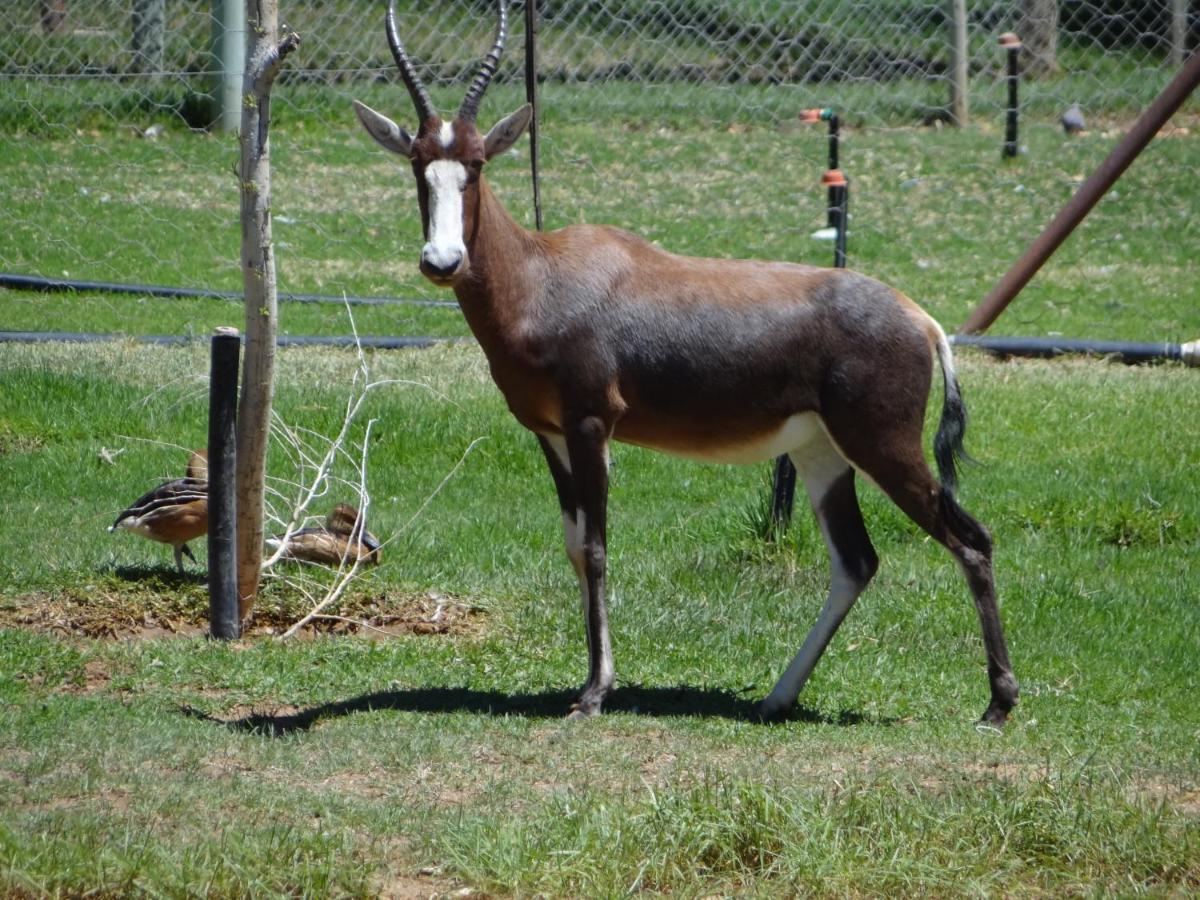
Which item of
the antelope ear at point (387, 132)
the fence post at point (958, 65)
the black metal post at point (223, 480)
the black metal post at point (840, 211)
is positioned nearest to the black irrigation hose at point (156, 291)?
the black metal post at point (840, 211)

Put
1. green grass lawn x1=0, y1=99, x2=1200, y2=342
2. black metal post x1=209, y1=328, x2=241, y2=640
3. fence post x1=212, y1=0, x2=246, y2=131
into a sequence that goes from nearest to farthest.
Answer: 1. black metal post x1=209, y1=328, x2=241, y2=640
2. fence post x1=212, y1=0, x2=246, y2=131
3. green grass lawn x1=0, y1=99, x2=1200, y2=342

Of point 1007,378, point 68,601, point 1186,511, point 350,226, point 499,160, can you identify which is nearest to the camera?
point 68,601

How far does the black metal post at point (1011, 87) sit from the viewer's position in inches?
666

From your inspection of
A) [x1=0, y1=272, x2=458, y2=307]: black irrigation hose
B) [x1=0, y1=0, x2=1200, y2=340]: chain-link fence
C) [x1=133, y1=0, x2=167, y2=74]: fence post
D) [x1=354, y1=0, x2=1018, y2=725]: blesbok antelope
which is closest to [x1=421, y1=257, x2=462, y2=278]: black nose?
[x1=354, y1=0, x2=1018, y2=725]: blesbok antelope

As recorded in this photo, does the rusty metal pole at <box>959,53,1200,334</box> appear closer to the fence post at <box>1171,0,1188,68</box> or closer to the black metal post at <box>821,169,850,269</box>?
the black metal post at <box>821,169,850,269</box>

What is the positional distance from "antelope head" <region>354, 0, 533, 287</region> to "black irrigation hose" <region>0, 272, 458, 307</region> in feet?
24.0

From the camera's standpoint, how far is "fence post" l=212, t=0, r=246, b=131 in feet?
46.7

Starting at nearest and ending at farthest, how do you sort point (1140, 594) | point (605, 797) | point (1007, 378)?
point (605, 797), point (1140, 594), point (1007, 378)

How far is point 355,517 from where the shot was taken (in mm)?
8250

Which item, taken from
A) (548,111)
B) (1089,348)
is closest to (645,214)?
(548,111)

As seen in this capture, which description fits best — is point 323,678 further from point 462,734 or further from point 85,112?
point 85,112

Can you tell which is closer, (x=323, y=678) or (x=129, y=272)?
(x=323, y=678)

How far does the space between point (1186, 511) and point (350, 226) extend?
30.4 feet

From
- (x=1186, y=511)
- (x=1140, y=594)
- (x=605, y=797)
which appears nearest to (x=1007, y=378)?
(x=1186, y=511)
